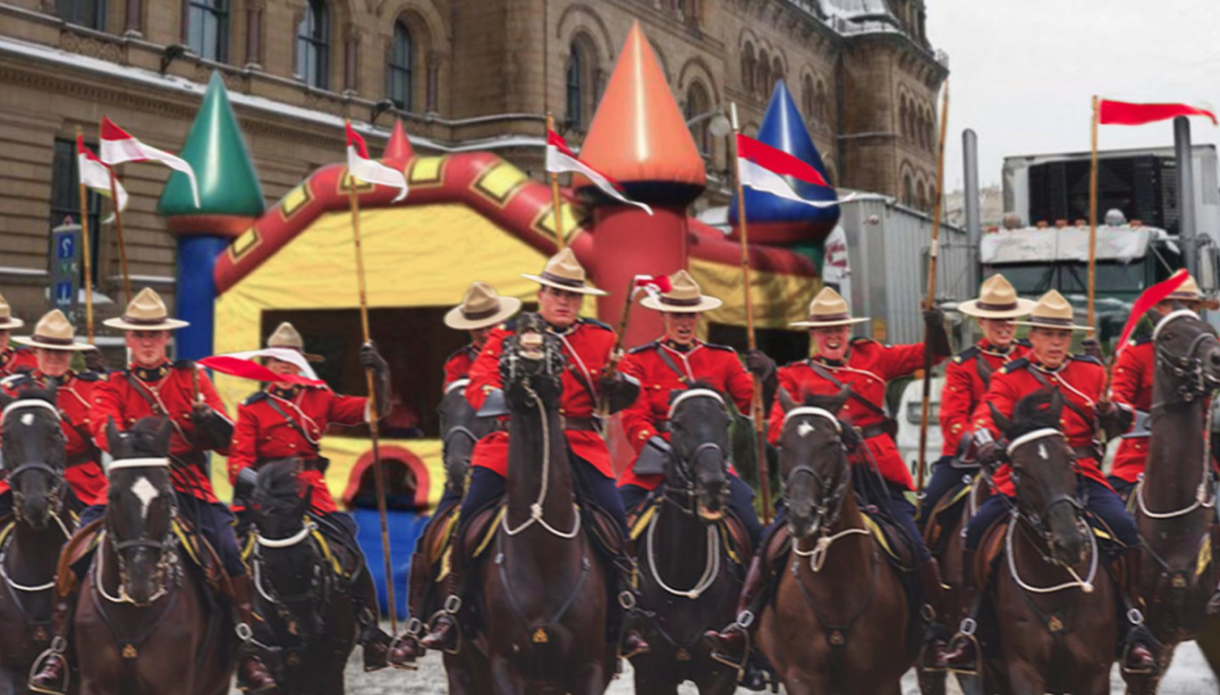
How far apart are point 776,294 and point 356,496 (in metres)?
4.60

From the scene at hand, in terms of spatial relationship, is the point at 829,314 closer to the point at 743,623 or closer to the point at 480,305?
the point at 743,623

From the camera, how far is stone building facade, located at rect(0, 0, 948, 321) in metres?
22.3

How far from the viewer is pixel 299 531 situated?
275 inches

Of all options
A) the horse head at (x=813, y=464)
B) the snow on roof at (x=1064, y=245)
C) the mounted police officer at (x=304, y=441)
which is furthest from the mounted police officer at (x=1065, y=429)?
the snow on roof at (x=1064, y=245)

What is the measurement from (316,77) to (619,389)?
82.3 feet

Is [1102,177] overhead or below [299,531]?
overhead

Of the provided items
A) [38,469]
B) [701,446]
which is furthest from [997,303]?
[38,469]

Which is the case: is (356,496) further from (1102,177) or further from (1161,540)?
(1102,177)

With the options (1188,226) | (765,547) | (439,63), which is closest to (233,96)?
(439,63)

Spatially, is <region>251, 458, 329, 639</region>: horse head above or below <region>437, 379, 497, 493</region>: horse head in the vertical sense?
below

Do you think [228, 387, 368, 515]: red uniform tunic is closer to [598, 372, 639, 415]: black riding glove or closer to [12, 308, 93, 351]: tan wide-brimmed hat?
[12, 308, 93, 351]: tan wide-brimmed hat

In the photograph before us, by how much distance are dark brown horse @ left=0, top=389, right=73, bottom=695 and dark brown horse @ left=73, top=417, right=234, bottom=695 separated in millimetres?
745

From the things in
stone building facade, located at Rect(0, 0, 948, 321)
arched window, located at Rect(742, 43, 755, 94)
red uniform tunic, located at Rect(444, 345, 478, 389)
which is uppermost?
arched window, located at Rect(742, 43, 755, 94)

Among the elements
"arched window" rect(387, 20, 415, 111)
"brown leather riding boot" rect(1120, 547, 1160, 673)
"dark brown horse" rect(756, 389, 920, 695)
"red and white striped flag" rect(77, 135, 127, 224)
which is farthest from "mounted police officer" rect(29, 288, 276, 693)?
"arched window" rect(387, 20, 415, 111)
